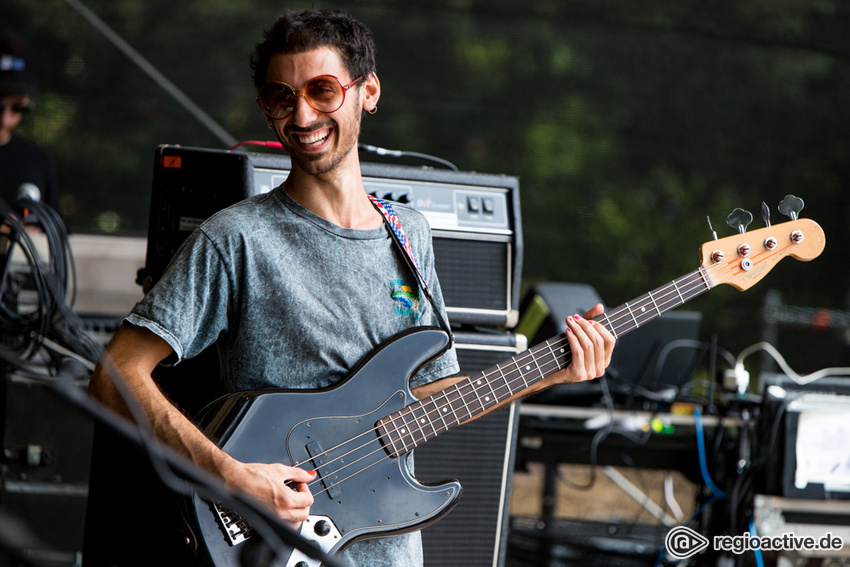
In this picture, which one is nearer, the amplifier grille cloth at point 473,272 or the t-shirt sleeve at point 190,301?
the t-shirt sleeve at point 190,301

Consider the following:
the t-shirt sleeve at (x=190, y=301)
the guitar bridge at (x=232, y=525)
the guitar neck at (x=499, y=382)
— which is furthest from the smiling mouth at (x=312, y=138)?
the guitar bridge at (x=232, y=525)

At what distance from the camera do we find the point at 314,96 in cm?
144

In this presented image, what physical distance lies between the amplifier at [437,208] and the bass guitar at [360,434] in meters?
0.54

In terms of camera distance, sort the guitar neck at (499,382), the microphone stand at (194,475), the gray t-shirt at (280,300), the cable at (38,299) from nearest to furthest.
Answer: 1. the microphone stand at (194,475)
2. the gray t-shirt at (280,300)
3. the guitar neck at (499,382)
4. the cable at (38,299)

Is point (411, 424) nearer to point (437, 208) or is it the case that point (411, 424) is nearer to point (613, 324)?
point (613, 324)

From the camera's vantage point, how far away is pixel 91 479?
1840 mm

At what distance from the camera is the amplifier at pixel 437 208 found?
1939mm

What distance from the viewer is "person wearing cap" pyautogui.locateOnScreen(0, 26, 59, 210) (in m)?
3.42

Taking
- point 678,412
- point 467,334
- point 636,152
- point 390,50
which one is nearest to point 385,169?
point 467,334

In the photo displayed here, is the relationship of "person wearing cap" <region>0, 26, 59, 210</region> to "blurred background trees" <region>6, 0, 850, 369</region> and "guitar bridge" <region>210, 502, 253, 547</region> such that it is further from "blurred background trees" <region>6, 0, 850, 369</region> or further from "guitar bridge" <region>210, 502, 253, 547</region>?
"guitar bridge" <region>210, 502, 253, 547</region>

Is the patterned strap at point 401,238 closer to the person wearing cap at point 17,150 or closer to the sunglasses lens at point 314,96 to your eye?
the sunglasses lens at point 314,96

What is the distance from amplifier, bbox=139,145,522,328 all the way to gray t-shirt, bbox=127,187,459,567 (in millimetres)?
500

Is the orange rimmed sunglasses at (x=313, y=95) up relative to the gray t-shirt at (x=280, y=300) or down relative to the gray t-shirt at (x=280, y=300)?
up

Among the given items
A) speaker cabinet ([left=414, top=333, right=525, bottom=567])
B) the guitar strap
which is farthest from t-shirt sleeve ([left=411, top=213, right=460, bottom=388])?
speaker cabinet ([left=414, top=333, right=525, bottom=567])
